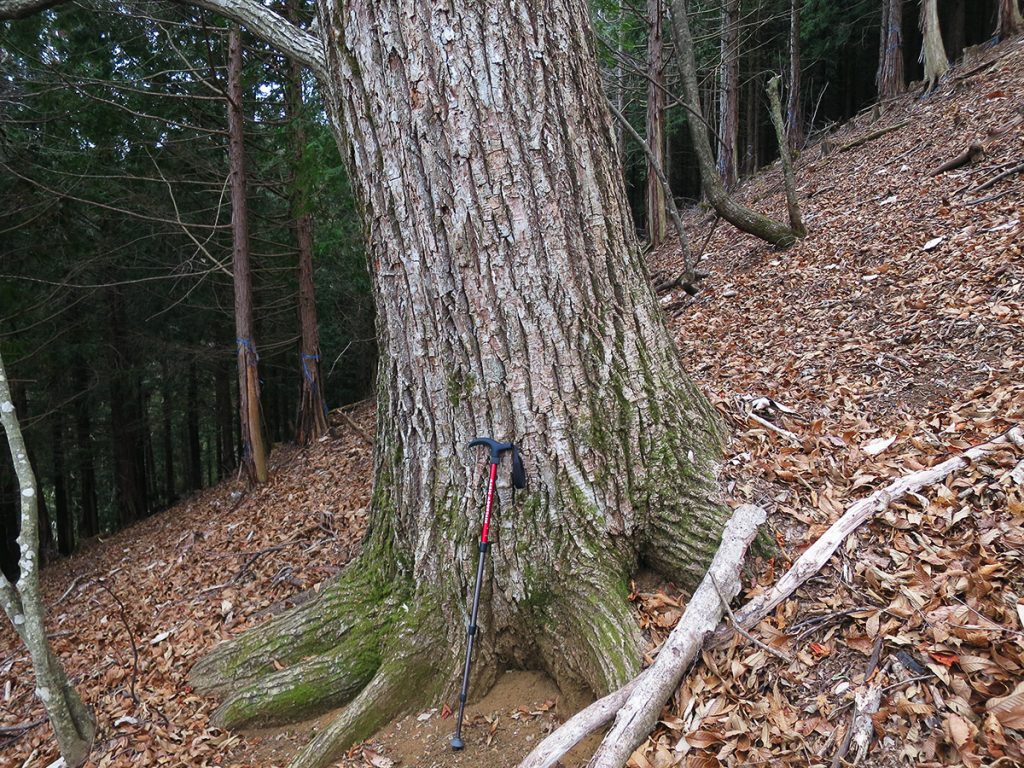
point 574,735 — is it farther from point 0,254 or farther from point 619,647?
point 0,254

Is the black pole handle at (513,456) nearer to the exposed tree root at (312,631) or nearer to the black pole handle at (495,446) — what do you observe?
the black pole handle at (495,446)

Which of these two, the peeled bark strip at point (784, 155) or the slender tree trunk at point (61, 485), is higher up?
the peeled bark strip at point (784, 155)

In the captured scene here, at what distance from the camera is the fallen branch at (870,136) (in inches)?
375

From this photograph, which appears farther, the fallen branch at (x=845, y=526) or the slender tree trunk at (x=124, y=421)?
the slender tree trunk at (x=124, y=421)

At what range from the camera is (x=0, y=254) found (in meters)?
8.73

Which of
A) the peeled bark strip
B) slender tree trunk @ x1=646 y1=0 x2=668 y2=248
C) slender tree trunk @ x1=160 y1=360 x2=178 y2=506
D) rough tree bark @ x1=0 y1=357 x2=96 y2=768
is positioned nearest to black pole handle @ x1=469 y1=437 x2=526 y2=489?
rough tree bark @ x1=0 y1=357 x2=96 y2=768

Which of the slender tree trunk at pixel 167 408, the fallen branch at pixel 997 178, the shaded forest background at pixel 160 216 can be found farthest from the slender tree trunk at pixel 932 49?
the slender tree trunk at pixel 167 408

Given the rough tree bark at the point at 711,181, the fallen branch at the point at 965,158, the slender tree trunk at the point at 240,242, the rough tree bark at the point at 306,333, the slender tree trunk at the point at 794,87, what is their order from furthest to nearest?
the slender tree trunk at the point at 794,87 → the rough tree bark at the point at 306,333 → the slender tree trunk at the point at 240,242 → the rough tree bark at the point at 711,181 → the fallen branch at the point at 965,158

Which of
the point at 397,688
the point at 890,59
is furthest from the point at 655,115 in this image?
the point at 397,688

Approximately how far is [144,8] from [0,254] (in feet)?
14.7

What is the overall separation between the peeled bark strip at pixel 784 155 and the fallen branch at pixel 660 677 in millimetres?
5098

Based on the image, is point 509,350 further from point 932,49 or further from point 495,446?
point 932,49

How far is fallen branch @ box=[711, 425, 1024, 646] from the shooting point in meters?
2.02

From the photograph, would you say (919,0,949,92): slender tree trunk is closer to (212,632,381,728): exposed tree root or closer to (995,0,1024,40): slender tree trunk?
(995,0,1024,40): slender tree trunk
